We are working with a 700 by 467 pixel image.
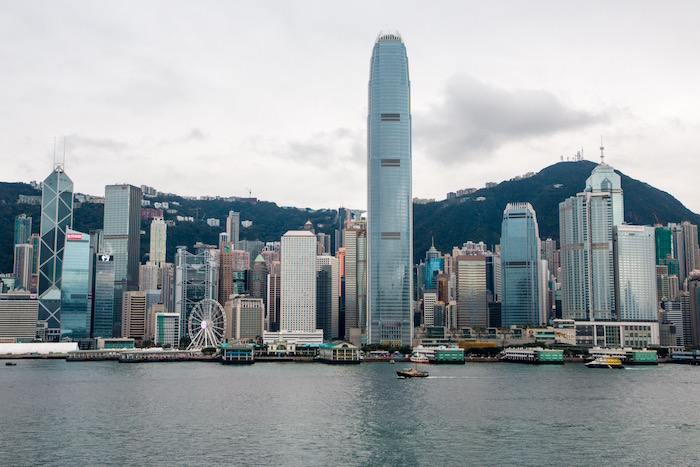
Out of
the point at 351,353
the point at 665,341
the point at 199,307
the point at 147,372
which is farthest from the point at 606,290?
the point at 147,372

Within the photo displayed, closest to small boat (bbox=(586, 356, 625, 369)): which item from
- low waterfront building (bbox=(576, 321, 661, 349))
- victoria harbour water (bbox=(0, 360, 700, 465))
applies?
victoria harbour water (bbox=(0, 360, 700, 465))

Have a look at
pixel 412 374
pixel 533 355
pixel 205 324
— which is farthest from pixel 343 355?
pixel 205 324

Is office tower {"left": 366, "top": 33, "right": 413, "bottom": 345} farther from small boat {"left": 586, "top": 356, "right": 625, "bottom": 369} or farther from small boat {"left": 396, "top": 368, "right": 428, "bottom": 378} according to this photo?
small boat {"left": 396, "top": 368, "right": 428, "bottom": 378}

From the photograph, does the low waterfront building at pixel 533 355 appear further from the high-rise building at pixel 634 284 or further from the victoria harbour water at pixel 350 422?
→ the high-rise building at pixel 634 284

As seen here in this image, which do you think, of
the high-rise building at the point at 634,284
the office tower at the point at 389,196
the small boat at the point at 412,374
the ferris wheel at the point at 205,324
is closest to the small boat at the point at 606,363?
the small boat at the point at 412,374

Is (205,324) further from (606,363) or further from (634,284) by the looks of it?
(634,284)

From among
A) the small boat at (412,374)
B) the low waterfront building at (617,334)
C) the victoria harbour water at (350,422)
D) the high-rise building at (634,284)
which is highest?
the high-rise building at (634,284)
